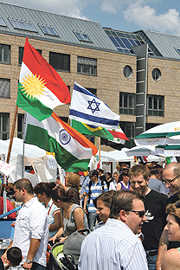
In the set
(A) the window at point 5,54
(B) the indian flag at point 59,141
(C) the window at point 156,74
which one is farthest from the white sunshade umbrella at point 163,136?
(C) the window at point 156,74

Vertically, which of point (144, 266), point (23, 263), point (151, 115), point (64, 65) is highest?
point (64, 65)

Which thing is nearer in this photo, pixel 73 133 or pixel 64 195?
pixel 64 195

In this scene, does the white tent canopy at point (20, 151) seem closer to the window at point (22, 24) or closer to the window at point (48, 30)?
the window at point (22, 24)

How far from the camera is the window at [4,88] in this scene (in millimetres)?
42156

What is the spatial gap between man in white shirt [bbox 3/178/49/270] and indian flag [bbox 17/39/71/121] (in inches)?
137

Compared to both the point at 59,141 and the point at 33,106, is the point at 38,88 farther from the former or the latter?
the point at 59,141

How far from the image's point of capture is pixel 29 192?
5.69 meters

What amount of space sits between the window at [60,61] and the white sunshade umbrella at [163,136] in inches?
1344

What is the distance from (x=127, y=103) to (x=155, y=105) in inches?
135

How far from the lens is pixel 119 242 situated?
11.0 ft

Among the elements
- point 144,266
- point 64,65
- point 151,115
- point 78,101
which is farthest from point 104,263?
point 151,115

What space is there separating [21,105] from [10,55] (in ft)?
114

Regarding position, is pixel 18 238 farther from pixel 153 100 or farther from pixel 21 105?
pixel 153 100

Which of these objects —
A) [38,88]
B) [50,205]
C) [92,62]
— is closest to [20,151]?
[38,88]
